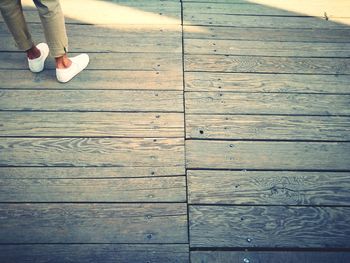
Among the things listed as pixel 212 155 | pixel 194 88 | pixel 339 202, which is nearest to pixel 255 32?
pixel 194 88

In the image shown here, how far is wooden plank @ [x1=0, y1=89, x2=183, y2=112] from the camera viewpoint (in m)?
1.75

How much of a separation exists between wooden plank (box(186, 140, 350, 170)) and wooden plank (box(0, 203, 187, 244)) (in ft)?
0.99

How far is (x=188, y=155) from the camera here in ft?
5.11

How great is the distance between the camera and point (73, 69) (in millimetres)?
1881

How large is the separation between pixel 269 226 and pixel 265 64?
112 cm

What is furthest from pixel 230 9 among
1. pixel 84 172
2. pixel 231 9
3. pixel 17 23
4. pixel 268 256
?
pixel 268 256

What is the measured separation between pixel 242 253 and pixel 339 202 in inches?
21.0

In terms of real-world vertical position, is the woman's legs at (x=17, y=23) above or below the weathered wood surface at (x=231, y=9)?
above

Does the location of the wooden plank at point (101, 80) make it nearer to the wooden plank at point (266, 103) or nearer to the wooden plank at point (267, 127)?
the wooden plank at point (266, 103)

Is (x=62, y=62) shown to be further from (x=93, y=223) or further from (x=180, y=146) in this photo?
(x=93, y=223)

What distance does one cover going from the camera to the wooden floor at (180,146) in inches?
50.6

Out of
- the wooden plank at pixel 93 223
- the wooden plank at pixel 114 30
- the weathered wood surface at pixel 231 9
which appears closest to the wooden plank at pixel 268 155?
the wooden plank at pixel 93 223

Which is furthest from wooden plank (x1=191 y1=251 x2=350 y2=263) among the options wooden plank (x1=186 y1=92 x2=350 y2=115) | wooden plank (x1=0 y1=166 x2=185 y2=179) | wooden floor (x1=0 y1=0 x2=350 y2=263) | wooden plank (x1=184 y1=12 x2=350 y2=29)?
wooden plank (x1=184 y1=12 x2=350 y2=29)

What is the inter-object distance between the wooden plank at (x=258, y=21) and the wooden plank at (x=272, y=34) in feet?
0.17
